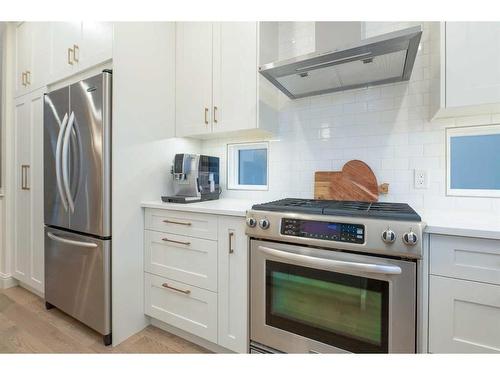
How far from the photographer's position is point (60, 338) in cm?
177

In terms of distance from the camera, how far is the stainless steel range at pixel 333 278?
1.08m

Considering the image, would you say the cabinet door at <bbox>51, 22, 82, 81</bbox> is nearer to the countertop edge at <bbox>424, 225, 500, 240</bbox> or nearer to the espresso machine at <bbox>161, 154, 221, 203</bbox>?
the espresso machine at <bbox>161, 154, 221, 203</bbox>

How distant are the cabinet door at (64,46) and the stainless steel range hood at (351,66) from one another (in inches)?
59.3

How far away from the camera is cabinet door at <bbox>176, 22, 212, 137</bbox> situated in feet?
6.36

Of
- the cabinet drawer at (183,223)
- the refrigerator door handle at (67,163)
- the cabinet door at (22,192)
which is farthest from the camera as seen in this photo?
the cabinet door at (22,192)

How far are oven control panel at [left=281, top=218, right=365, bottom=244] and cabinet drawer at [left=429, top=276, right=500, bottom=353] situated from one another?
340 millimetres

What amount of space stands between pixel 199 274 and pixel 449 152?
1700mm

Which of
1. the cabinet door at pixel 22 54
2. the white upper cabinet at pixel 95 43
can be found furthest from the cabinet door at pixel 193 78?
the cabinet door at pixel 22 54

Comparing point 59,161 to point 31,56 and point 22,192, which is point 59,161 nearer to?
point 22,192

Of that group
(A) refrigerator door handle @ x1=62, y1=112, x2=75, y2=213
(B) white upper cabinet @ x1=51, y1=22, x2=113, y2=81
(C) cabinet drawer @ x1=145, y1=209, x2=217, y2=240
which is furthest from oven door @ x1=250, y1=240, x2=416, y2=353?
(B) white upper cabinet @ x1=51, y1=22, x2=113, y2=81

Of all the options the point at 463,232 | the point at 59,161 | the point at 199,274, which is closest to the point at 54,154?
the point at 59,161

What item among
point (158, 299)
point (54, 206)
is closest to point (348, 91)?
point (158, 299)

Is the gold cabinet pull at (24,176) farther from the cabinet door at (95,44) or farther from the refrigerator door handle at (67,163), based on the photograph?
the cabinet door at (95,44)
